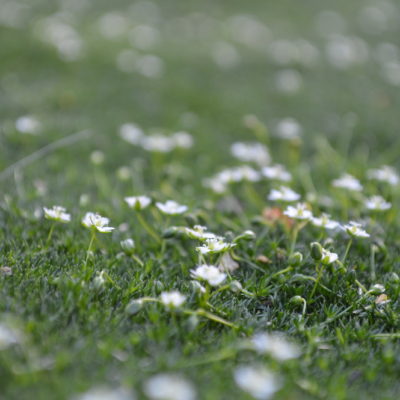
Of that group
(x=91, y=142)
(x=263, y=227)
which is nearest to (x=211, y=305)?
(x=263, y=227)

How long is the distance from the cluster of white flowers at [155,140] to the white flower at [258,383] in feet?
5.26

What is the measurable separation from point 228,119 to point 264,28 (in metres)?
2.38

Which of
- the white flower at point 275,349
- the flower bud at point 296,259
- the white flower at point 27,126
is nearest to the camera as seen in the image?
the white flower at point 275,349

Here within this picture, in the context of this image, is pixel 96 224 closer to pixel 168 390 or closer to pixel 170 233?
pixel 170 233

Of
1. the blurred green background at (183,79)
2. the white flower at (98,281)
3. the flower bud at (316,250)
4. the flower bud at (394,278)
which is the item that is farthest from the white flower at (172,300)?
the blurred green background at (183,79)

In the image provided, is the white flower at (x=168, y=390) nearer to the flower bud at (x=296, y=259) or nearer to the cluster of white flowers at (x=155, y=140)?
the flower bud at (x=296, y=259)

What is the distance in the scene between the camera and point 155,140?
2.61m

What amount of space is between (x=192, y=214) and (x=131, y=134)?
38.9 inches

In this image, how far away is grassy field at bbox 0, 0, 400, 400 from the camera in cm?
126

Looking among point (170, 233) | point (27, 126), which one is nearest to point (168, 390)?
point (170, 233)

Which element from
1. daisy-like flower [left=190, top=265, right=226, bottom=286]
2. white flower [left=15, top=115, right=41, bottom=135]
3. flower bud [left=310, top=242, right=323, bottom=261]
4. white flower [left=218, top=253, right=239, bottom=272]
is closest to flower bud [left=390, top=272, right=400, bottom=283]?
flower bud [left=310, top=242, right=323, bottom=261]

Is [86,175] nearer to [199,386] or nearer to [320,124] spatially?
[199,386]

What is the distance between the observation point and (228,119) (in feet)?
10.8

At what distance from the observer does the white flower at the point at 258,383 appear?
108 centimetres
